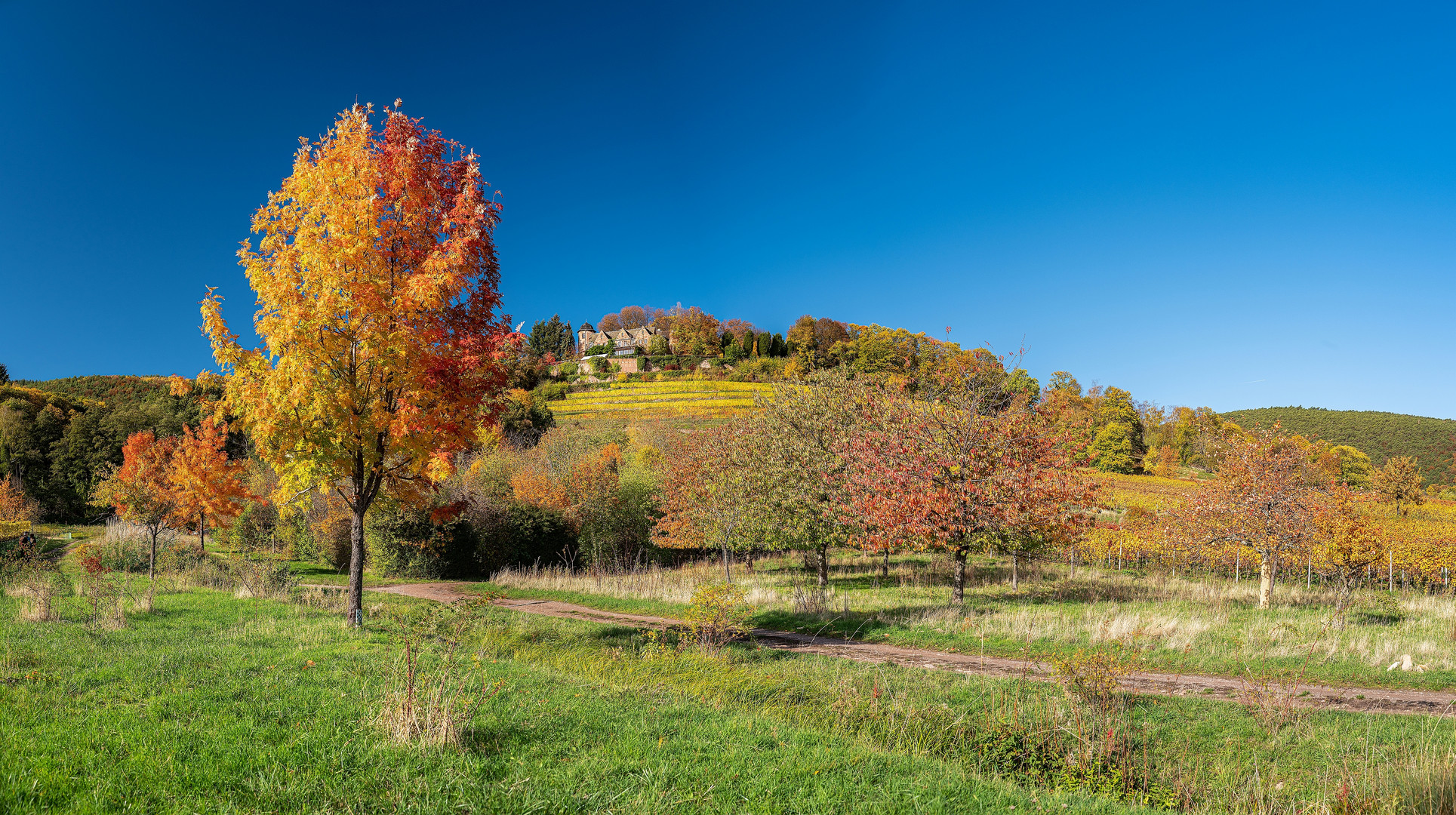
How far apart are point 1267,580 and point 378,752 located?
21752mm

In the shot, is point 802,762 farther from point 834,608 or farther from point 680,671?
point 834,608

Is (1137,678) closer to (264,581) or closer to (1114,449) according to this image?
(264,581)

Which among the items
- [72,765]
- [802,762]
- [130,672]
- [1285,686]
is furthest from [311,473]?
[1285,686]

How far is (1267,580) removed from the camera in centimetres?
1809

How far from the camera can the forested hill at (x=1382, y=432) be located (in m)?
83.2

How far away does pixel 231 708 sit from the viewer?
6625 millimetres

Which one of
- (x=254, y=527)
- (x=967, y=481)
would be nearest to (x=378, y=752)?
(x=967, y=481)

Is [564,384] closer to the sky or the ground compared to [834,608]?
closer to the sky

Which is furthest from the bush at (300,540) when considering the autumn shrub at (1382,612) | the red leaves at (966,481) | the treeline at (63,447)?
the autumn shrub at (1382,612)

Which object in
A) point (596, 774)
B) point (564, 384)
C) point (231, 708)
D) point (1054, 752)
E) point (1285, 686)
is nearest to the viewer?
point (596, 774)

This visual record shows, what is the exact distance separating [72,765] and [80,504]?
6456cm

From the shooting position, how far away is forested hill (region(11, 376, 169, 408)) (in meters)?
77.6

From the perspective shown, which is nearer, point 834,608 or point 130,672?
point 130,672

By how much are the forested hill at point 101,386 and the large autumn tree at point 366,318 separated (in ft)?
279
